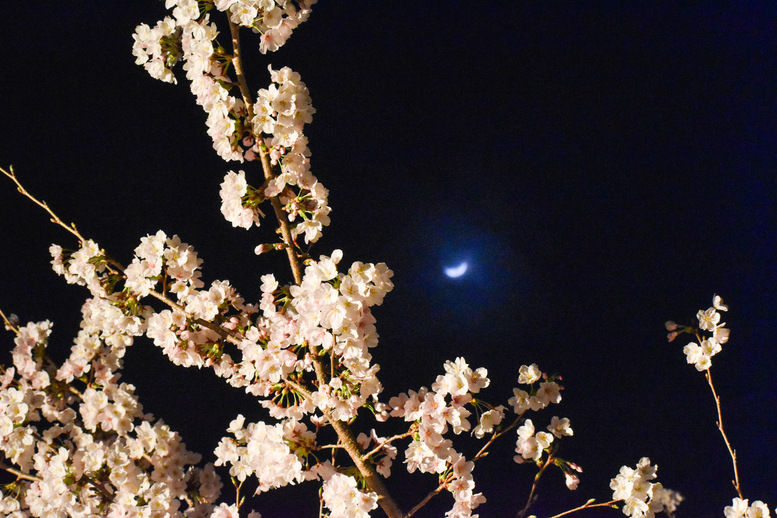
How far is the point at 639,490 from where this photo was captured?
1.51 meters

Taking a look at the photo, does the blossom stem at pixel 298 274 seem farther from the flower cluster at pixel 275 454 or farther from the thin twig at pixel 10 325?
the thin twig at pixel 10 325

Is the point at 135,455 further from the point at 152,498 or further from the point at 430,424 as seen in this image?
the point at 430,424

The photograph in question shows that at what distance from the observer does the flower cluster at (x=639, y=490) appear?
4.91 ft

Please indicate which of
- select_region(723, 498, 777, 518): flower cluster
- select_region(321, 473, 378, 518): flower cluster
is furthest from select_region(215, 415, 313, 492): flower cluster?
select_region(723, 498, 777, 518): flower cluster

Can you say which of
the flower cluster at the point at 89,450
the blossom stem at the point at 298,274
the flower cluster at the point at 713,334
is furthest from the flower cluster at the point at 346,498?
the flower cluster at the point at 713,334

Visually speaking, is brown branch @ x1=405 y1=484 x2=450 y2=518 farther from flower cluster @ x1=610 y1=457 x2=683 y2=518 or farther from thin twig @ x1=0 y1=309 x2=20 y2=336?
thin twig @ x1=0 y1=309 x2=20 y2=336

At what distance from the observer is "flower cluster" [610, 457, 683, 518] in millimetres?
1496

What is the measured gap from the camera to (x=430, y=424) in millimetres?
1197

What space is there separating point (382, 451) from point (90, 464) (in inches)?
32.1

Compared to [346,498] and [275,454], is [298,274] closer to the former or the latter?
[275,454]

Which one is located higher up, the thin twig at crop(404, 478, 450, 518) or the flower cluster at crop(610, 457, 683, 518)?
the thin twig at crop(404, 478, 450, 518)

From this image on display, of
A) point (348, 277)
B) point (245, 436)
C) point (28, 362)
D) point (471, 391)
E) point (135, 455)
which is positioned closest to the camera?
point (348, 277)

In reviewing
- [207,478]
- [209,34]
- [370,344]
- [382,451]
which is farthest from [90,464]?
[209,34]

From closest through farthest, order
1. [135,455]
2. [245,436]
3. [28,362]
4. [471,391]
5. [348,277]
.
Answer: [348,277], [471,391], [245,436], [135,455], [28,362]
